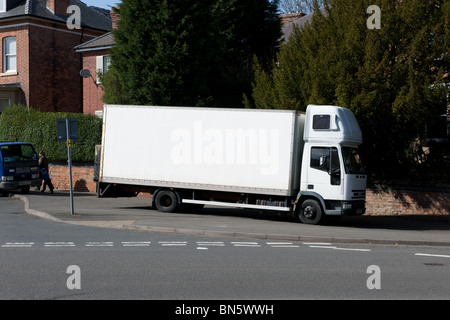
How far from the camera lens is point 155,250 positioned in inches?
469

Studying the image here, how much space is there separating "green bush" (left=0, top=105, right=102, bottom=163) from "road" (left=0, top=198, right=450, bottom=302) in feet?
44.0

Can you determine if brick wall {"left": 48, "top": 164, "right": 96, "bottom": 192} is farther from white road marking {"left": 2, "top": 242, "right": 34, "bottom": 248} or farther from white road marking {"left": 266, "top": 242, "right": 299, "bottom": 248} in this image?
white road marking {"left": 266, "top": 242, "right": 299, "bottom": 248}

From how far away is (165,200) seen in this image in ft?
63.6

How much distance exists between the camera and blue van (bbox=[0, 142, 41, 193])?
25281 millimetres

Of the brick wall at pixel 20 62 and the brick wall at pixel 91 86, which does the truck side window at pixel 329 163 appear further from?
the brick wall at pixel 20 62

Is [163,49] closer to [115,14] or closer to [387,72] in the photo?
[115,14]

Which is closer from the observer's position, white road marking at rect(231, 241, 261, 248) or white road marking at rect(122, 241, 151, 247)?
white road marking at rect(122, 241, 151, 247)

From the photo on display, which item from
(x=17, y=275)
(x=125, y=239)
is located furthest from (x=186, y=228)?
(x=17, y=275)

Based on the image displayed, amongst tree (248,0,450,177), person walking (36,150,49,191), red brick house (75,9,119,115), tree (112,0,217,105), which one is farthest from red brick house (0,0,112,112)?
tree (248,0,450,177)

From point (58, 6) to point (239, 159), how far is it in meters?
27.0

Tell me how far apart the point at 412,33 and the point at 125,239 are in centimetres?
1099

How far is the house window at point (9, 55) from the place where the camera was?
38.3 metres
